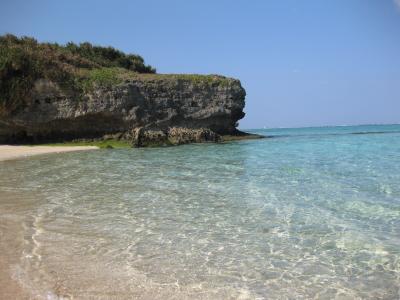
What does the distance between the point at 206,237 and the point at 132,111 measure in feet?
93.5

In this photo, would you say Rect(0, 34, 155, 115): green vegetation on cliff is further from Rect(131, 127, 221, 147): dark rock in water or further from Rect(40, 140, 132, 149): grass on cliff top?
Rect(131, 127, 221, 147): dark rock in water

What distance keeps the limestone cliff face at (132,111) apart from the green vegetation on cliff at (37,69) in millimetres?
669

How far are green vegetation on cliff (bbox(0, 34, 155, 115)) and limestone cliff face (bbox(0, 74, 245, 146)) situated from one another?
2.20 feet

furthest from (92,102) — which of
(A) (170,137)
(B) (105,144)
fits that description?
(A) (170,137)

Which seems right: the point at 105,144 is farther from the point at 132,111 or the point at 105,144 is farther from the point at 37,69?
the point at 37,69

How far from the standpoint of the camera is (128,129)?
35.0 meters

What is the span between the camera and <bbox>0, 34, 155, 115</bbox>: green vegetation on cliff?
103 ft

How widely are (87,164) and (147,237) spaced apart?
41.8 feet

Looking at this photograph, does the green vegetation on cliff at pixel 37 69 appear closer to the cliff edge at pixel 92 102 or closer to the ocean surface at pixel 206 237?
the cliff edge at pixel 92 102

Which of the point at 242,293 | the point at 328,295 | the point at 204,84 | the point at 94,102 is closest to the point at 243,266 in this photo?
the point at 242,293

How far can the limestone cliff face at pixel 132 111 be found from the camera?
3219 centimetres

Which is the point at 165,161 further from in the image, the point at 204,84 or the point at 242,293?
the point at 204,84

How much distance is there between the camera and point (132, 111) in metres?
34.5

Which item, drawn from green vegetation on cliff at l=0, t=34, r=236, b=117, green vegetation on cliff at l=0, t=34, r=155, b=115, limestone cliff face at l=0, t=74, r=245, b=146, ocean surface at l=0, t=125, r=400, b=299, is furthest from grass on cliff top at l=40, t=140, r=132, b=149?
ocean surface at l=0, t=125, r=400, b=299
